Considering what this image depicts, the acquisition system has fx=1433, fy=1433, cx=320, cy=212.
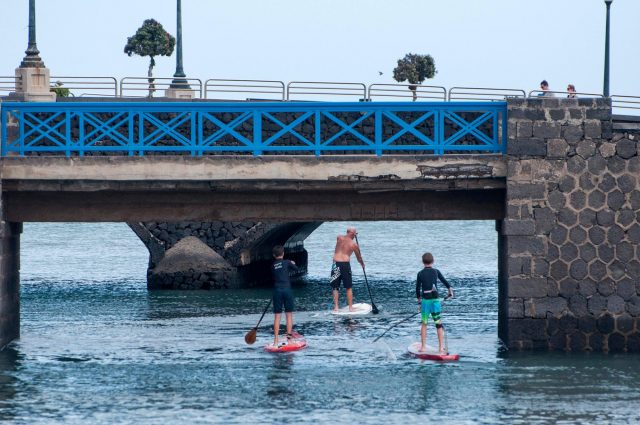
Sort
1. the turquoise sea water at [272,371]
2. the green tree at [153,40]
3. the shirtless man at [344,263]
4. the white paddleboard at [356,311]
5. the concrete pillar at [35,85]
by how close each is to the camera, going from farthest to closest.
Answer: the green tree at [153,40] < the concrete pillar at [35,85] < the white paddleboard at [356,311] < the shirtless man at [344,263] < the turquoise sea water at [272,371]

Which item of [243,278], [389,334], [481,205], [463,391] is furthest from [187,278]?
[463,391]

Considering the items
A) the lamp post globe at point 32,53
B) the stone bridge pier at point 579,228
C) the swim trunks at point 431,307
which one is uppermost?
the lamp post globe at point 32,53

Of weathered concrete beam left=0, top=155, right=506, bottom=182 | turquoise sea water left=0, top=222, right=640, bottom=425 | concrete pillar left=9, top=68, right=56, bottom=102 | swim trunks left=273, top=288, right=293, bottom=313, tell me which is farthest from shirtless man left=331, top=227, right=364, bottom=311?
concrete pillar left=9, top=68, right=56, bottom=102

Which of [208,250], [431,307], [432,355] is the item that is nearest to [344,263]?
[432,355]

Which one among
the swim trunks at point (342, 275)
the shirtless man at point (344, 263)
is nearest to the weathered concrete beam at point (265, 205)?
the shirtless man at point (344, 263)

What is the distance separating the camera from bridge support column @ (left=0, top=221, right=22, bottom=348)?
81.3ft

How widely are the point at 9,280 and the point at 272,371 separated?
564 cm

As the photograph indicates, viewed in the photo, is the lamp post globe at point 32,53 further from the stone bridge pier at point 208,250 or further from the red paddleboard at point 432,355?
the red paddleboard at point 432,355

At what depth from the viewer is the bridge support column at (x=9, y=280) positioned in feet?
81.3

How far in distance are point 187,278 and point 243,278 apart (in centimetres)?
173

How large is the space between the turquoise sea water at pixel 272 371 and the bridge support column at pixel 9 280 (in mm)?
433

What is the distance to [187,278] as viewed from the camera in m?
38.8

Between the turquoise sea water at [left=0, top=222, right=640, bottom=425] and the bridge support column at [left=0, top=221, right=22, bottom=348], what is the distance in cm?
43

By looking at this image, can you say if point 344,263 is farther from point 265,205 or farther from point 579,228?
point 579,228
